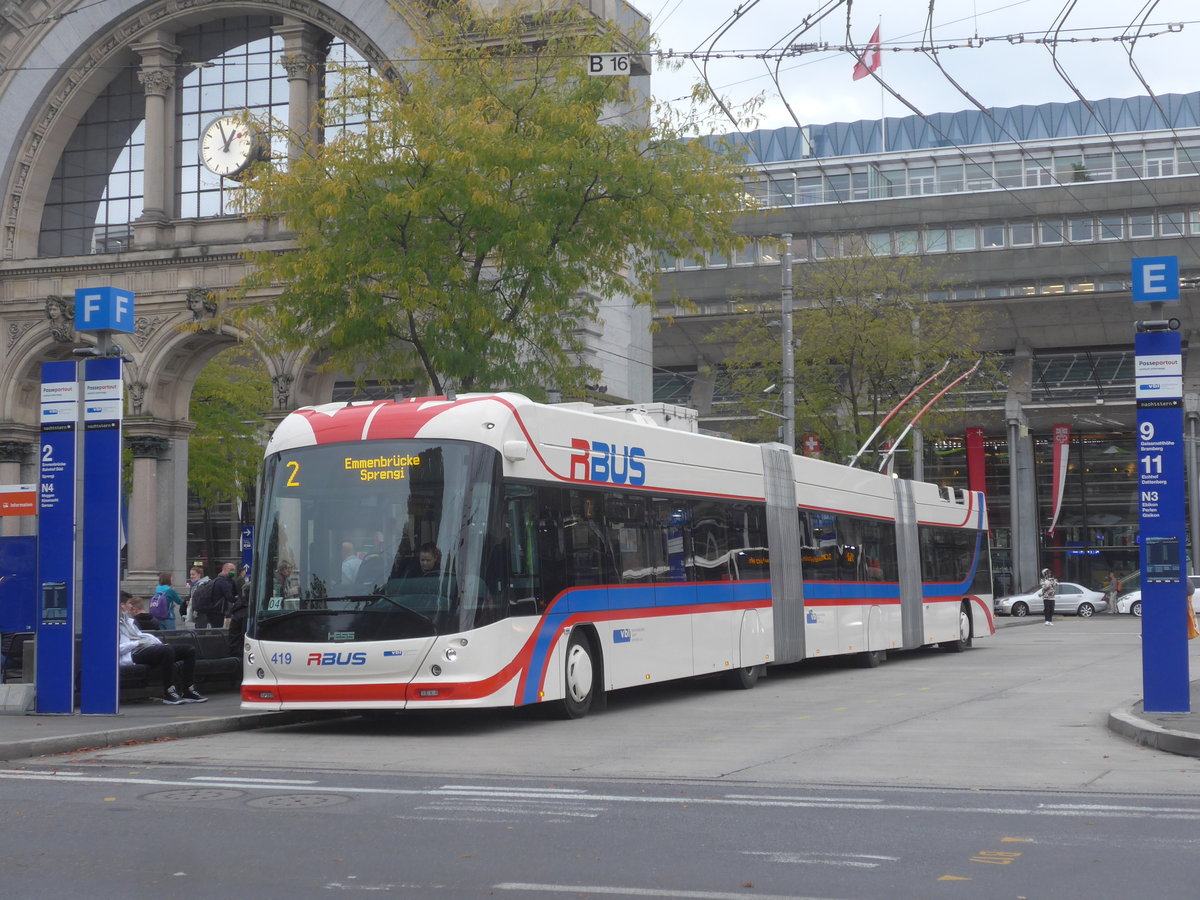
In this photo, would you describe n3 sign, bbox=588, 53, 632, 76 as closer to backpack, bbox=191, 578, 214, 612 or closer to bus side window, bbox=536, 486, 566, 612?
bus side window, bbox=536, 486, 566, 612

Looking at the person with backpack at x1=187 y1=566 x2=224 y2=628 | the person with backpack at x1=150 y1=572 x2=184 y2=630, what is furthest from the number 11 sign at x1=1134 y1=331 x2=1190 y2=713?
the person with backpack at x1=150 y1=572 x2=184 y2=630

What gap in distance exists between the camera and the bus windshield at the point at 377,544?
14.4 m

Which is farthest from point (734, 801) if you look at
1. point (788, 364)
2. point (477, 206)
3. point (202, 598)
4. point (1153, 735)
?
point (788, 364)

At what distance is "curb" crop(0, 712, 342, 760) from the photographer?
13.0m

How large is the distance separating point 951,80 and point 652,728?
13542 millimetres

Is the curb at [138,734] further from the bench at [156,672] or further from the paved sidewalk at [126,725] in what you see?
the bench at [156,672]

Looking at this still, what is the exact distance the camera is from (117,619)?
1579 centimetres

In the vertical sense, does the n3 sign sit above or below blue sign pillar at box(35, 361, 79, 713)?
above

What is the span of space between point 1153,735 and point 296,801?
23.5 feet

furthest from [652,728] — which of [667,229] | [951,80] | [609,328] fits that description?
[609,328]

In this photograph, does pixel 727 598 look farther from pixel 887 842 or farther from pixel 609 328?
pixel 609 328

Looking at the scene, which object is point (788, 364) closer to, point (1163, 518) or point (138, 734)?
point (1163, 518)

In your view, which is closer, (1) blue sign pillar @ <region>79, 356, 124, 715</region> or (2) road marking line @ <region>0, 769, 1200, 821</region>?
(2) road marking line @ <region>0, 769, 1200, 821</region>

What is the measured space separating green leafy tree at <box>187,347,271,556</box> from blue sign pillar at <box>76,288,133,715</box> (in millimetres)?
28387
